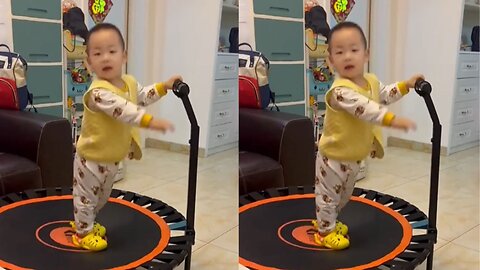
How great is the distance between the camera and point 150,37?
1.06m

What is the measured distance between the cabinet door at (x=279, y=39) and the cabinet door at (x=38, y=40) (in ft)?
1.87

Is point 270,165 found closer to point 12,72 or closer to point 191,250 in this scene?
point 191,250

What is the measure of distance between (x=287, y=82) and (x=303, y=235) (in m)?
0.31

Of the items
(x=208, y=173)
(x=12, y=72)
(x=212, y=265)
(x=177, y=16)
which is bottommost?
(x=212, y=265)

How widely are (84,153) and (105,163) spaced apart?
43 millimetres

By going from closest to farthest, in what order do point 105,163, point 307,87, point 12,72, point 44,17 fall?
1. point 307,87
2. point 105,163
3. point 44,17
4. point 12,72

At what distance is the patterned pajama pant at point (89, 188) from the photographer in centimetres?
107

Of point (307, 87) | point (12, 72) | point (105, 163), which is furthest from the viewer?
point (12, 72)

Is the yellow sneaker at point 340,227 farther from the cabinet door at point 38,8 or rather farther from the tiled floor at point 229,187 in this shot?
the cabinet door at point 38,8

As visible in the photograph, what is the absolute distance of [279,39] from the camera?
89 centimetres

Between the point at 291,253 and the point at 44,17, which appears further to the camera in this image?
the point at 44,17

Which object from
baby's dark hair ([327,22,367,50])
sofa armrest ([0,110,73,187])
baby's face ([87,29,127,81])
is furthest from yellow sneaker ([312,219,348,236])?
sofa armrest ([0,110,73,187])

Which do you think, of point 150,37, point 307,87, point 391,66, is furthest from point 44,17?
point 391,66

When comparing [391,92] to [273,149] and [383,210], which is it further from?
[383,210]
